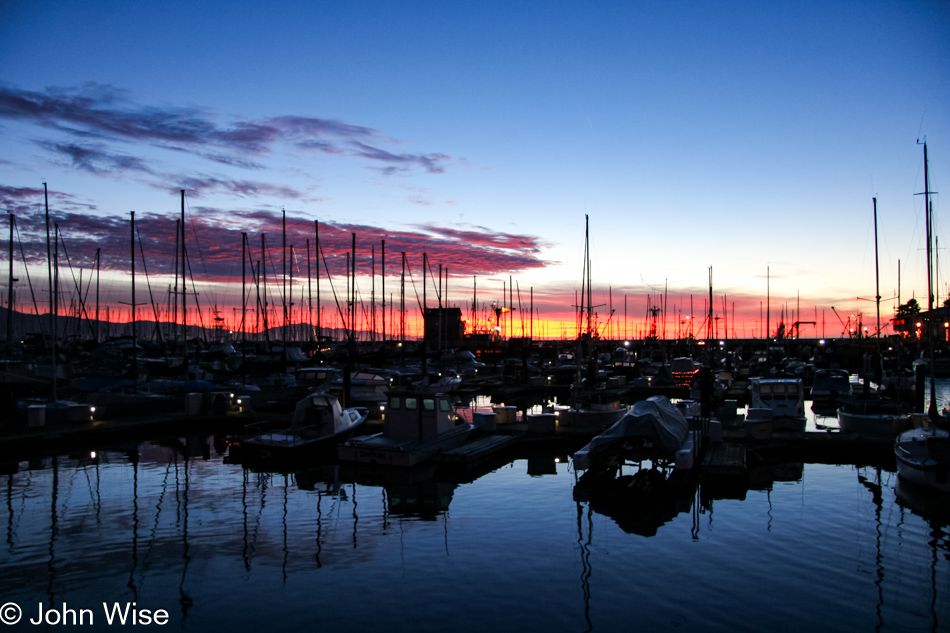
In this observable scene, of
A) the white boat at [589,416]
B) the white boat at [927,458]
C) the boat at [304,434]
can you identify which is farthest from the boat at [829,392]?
the boat at [304,434]

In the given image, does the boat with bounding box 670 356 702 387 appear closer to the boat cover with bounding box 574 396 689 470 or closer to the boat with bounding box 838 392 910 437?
the boat with bounding box 838 392 910 437

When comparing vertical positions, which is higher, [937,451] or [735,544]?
[937,451]

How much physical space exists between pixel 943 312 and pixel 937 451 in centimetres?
11137

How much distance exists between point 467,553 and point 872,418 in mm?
23499

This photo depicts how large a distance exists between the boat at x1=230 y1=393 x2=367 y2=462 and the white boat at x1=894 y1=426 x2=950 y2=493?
21323 millimetres

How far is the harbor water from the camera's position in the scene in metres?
11.2

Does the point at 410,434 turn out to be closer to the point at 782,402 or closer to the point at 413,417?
the point at 413,417

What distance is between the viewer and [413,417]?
988 inches

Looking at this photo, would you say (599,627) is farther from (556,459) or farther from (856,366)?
(856,366)

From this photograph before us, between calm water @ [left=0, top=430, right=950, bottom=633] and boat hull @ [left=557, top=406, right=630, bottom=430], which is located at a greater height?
boat hull @ [left=557, top=406, right=630, bottom=430]

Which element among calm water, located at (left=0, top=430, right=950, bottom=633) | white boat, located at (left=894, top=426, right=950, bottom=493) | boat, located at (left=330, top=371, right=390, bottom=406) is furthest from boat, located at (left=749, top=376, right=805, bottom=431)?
boat, located at (left=330, top=371, right=390, bottom=406)

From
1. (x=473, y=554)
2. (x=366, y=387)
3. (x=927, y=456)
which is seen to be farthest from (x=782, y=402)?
(x=366, y=387)

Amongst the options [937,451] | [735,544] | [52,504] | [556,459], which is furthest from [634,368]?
[52,504]

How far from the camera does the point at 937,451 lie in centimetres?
1903
